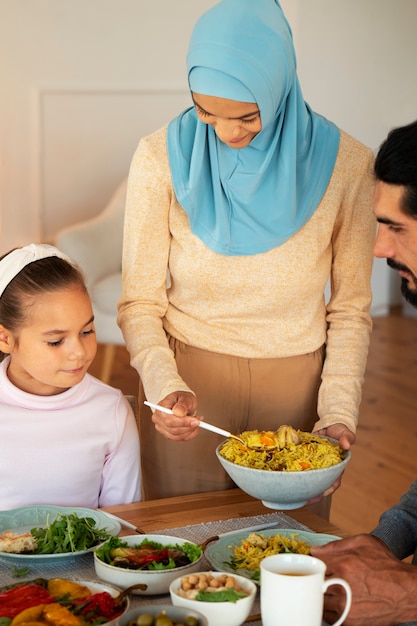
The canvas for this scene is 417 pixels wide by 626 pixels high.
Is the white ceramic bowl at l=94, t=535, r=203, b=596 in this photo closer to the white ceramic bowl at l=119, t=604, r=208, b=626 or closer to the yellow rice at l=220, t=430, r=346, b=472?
the white ceramic bowl at l=119, t=604, r=208, b=626

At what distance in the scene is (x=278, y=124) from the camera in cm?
191

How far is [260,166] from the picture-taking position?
1.93m

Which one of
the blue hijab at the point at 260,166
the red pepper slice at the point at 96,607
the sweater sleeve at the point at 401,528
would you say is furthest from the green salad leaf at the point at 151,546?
the blue hijab at the point at 260,166

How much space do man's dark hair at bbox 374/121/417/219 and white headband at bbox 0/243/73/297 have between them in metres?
0.72

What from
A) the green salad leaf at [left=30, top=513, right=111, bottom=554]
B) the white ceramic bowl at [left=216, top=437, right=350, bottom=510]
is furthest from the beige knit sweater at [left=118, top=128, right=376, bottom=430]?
the green salad leaf at [left=30, top=513, right=111, bottom=554]

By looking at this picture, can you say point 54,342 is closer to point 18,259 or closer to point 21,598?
point 18,259

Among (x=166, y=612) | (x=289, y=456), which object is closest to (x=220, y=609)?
(x=166, y=612)

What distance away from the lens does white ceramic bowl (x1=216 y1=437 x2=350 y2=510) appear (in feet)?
4.87

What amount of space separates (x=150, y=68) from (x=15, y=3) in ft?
2.64

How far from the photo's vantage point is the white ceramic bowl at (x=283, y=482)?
148 centimetres

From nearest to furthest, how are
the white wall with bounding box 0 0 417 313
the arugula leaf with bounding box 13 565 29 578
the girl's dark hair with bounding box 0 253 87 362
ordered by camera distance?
the arugula leaf with bounding box 13 565 29 578
the girl's dark hair with bounding box 0 253 87 362
the white wall with bounding box 0 0 417 313

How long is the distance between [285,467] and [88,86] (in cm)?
391

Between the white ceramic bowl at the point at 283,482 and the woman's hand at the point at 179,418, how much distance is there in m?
0.16

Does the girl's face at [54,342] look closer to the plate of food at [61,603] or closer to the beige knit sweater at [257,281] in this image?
the beige knit sweater at [257,281]
